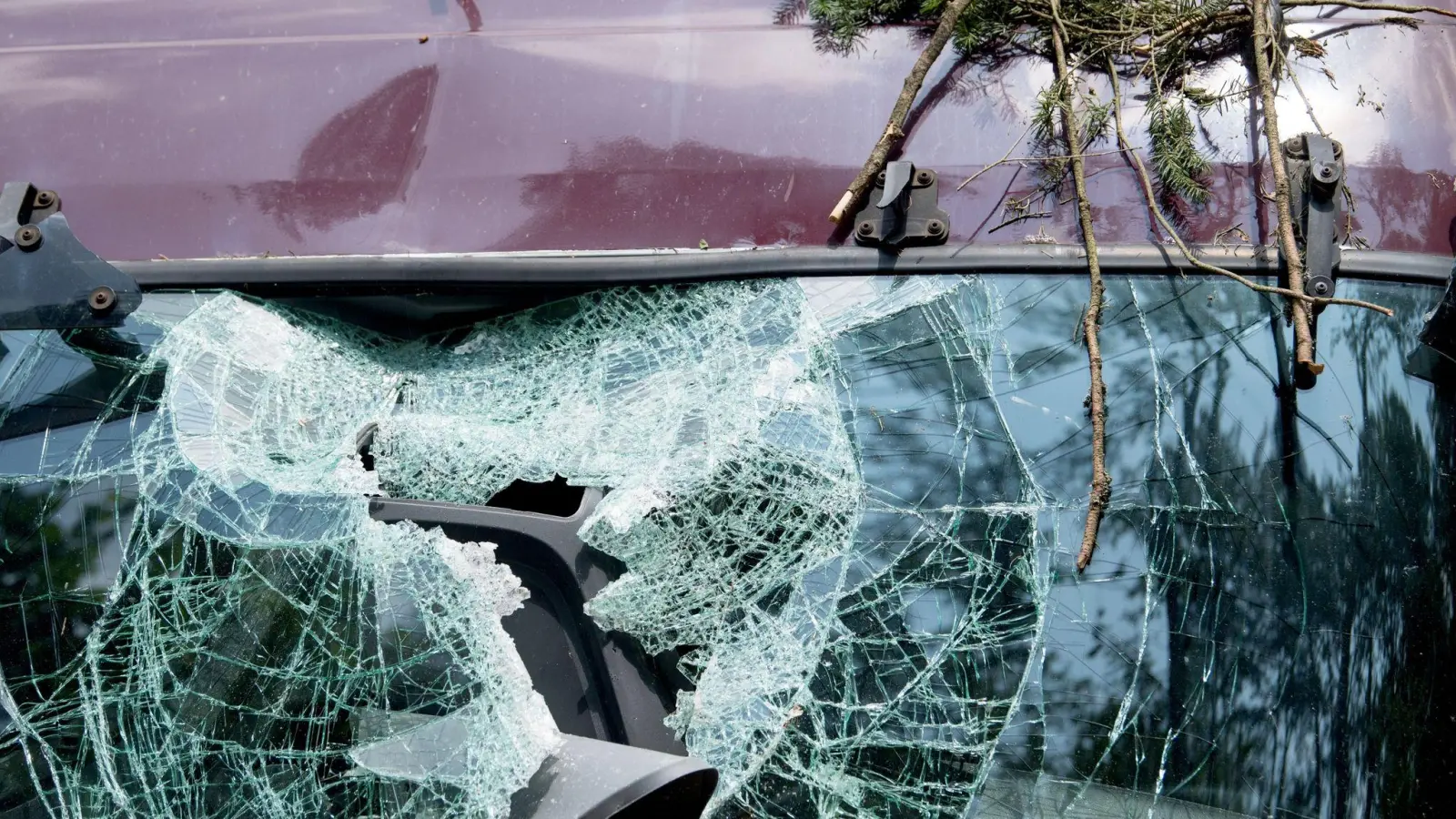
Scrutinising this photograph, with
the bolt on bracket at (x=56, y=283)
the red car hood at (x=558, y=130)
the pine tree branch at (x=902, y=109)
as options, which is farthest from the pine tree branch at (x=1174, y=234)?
the bolt on bracket at (x=56, y=283)

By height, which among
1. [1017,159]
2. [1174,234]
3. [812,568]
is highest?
[1017,159]

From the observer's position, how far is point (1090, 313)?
197cm

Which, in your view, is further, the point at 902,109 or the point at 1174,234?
the point at 902,109

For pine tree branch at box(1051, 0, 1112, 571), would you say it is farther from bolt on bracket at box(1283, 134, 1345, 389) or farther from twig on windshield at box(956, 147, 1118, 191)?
bolt on bracket at box(1283, 134, 1345, 389)

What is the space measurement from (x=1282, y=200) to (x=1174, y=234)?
18 cm

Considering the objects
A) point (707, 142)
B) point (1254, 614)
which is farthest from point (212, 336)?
point (1254, 614)

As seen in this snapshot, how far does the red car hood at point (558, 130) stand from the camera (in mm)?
2141

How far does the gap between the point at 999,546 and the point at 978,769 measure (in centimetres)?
33

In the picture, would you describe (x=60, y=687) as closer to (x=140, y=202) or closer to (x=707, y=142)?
(x=140, y=202)

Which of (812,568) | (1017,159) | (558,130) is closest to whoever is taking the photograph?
(812,568)

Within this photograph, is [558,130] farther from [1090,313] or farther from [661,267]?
[1090,313]

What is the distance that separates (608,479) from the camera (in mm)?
1988

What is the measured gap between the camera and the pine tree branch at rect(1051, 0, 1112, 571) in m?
1.85

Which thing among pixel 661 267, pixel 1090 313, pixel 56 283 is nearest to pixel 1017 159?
pixel 1090 313
